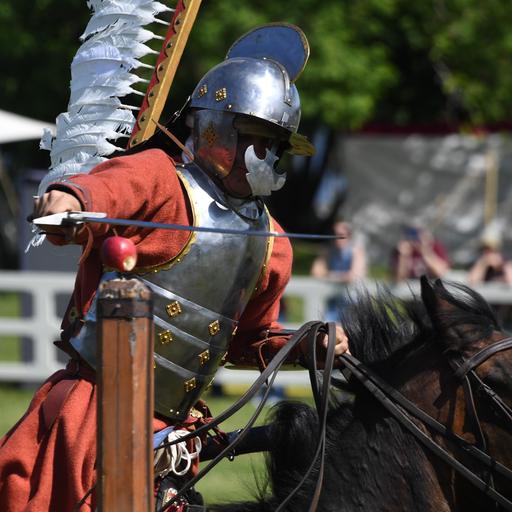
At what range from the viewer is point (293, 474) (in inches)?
128

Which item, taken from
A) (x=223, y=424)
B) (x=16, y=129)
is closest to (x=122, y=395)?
(x=223, y=424)

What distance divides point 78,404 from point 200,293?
0.46 metres

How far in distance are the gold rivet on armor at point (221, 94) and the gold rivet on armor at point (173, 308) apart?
24.1 inches

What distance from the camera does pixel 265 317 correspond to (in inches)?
144

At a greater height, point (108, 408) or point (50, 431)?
point (108, 408)

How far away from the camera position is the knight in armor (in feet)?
10.0

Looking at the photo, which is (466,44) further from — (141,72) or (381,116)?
(141,72)

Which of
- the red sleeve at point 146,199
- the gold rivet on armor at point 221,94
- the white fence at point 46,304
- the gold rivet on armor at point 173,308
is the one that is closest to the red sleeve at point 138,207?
the red sleeve at point 146,199

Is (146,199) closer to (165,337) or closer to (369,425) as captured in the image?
(165,337)

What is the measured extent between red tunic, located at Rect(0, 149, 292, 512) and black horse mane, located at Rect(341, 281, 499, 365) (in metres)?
0.66

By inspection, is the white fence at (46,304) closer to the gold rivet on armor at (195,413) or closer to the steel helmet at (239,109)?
the gold rivet on armor at (195,413)

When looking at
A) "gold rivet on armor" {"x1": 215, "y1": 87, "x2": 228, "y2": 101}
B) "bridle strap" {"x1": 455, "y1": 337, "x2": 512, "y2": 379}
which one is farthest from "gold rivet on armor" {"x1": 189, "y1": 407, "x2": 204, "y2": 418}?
"gold rivet on armor" {"x1": 215, "y1": 87, "x2": 228, "y2": 101}

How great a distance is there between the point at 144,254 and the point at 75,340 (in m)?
0.33

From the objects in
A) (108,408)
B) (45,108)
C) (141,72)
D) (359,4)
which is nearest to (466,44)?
(359,4)
